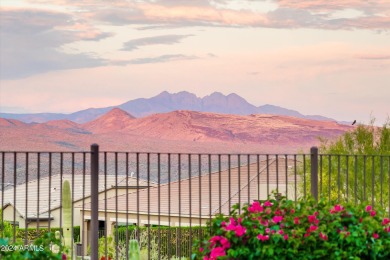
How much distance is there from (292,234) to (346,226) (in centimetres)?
65

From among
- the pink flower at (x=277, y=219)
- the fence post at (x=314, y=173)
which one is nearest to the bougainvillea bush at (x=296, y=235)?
the pink flower at (x=277, y=219)

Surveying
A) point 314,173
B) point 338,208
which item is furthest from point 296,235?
point 314,173

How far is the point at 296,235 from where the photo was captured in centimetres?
741

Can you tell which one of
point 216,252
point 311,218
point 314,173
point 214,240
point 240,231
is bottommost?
point 216,252

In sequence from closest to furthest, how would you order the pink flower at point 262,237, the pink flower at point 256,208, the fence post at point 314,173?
the pink flower at point 262,237
the pink flower at point 256,208
the fence post at point 314,173

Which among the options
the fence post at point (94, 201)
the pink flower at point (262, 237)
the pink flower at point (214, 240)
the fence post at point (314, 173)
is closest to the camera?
the pink flower at point (262, 237)

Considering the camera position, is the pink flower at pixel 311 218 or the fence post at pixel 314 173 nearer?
the pink flower at pixel 311 218

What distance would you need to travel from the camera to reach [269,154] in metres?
9.49

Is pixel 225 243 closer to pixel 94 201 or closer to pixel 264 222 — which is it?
pixel 264 222

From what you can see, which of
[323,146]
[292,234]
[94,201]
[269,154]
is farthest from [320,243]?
[323,146]

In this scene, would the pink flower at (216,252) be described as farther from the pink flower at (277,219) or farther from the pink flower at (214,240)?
the pink flower at (277,219)

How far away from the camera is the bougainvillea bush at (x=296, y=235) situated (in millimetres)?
7344

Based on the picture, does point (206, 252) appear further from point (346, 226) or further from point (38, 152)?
point (38, 152)

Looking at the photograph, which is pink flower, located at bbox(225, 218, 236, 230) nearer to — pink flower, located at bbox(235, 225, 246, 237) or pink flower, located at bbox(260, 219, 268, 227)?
pink flower, located at bbox(235, 225, 246, 237)
